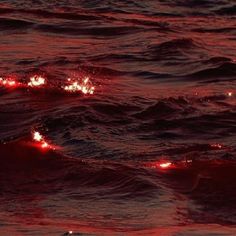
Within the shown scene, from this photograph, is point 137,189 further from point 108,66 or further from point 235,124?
point 108,66

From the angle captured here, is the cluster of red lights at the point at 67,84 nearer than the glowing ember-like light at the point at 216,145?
No

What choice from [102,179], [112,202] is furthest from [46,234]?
[102,179]

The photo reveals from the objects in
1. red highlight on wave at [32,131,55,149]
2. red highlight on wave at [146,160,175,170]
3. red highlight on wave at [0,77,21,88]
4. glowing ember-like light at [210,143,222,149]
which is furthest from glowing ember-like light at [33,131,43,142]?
red highlight on wave at [0,77,21,88]

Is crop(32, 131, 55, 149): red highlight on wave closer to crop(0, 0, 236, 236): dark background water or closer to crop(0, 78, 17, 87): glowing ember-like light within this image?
crop(0, 0, 236, 236): dark background water

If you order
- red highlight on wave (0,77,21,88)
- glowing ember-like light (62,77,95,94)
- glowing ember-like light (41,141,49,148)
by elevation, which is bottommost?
glowing ember-like light (41,141,49,148)

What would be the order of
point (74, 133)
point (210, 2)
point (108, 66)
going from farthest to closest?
point (210, 2) → point (108, 66) → point (74, 133)

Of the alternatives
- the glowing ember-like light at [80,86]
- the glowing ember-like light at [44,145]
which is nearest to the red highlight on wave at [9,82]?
the glowing ember-like light at [80,86]

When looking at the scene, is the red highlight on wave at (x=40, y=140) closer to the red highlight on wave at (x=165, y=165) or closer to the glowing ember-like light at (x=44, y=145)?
the glowing ember-like light at (x=44, y=145)
